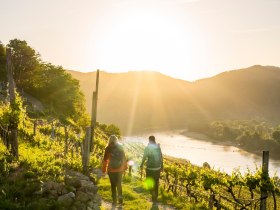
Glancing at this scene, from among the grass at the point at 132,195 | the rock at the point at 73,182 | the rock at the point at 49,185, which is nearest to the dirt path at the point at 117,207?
the grass at the point at 132,195

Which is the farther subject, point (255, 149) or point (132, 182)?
point (255, 149)

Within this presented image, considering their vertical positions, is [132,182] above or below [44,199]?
below

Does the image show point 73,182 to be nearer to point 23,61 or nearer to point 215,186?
point 215,186

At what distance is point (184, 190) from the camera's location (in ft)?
71.9

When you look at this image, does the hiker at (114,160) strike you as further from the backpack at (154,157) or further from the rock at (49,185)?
the rock at (49,185)

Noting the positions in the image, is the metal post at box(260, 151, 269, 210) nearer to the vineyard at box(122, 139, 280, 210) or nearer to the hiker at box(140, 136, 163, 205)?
the vineyard at box(122, 139, 280, 210)

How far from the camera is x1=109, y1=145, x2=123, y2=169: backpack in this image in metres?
11.9

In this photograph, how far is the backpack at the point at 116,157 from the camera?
39.1ft

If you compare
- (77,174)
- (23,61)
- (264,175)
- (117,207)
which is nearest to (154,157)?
(117,207)

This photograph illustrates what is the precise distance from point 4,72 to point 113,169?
2265 inches

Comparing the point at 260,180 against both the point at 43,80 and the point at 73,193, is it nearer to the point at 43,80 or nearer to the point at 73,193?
the point at 73,193

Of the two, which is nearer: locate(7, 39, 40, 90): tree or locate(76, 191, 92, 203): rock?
locate(76, 191, 92, 203): rock

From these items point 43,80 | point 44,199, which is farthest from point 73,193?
point 43,80

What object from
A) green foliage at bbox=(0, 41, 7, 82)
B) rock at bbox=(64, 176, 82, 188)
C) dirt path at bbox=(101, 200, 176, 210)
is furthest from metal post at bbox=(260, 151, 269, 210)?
green foliage at bbox=(0, 41, 7, 82)
